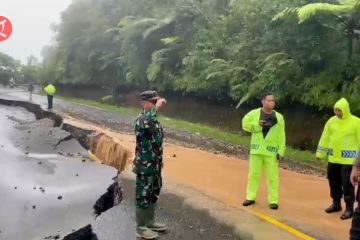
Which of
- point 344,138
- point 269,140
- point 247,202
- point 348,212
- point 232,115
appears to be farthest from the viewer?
point 232,115

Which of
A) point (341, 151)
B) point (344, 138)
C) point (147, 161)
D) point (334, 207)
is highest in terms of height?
point (344, 138)

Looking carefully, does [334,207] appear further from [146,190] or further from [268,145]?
[146,190]

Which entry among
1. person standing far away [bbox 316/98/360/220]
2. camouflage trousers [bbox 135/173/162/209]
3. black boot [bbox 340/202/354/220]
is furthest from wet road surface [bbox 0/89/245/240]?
person standing far away [bbox 316/98/360/220]

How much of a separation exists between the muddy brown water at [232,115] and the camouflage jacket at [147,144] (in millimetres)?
9542

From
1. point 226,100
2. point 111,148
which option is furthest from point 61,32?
point 111,148

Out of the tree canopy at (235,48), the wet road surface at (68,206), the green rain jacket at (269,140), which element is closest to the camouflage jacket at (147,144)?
the wet road surface at (68,206)

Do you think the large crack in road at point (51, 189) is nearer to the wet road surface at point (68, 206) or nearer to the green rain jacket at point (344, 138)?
the wet road surface at point (68, 206)

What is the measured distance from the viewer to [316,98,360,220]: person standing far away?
22.7 ft

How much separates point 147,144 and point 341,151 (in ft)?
9.84

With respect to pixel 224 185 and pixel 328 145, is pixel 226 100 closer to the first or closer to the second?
pixel 224 185

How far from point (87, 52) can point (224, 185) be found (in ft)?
98.9

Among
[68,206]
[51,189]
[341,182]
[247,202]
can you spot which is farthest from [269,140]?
[51,189]

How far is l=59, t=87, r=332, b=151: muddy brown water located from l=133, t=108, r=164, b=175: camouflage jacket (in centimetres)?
954

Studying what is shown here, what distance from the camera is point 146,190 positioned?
5.53 meters
